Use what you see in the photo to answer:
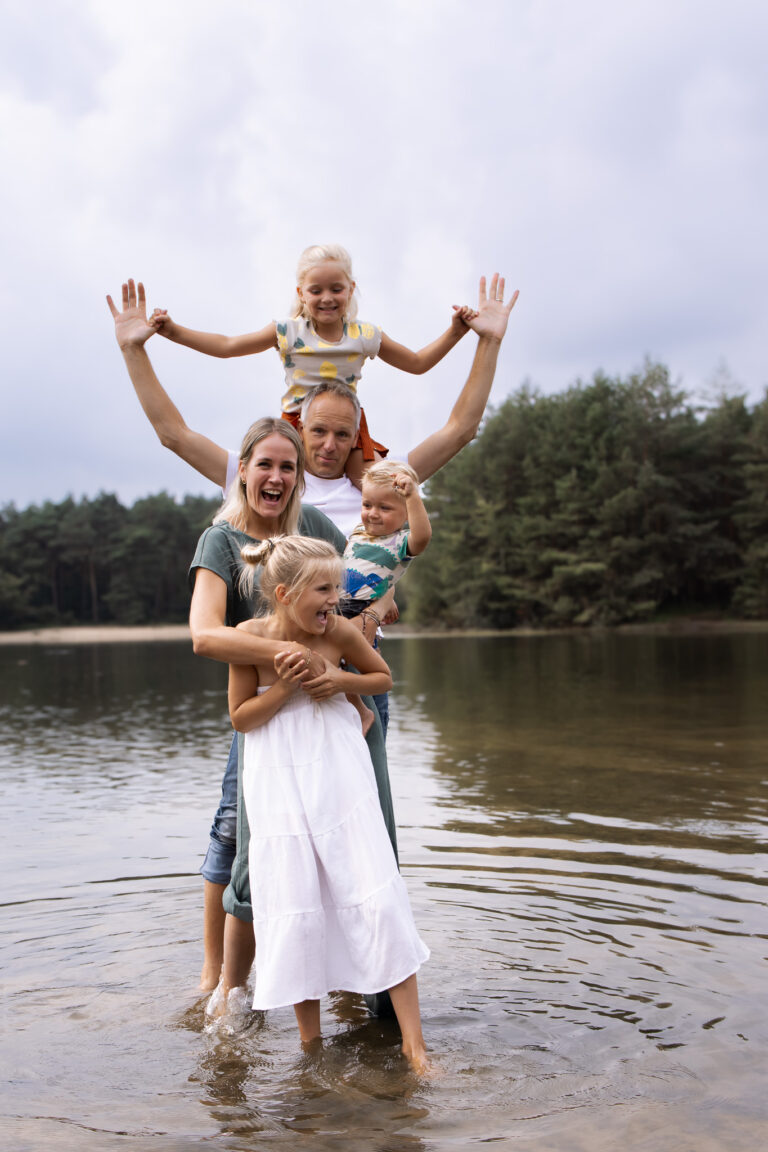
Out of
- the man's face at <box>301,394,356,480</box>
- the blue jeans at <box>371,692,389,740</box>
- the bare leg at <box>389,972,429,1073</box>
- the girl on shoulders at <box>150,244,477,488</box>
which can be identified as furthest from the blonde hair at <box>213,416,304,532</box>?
the bare leg at <box>389,972,429,1073</box>

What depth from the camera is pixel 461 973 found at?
4.17 m

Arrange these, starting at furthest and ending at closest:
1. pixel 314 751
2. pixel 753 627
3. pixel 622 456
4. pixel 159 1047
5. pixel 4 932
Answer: pixel 622 456 → pixel 753 627 → pixel 4 932 → pixel 159 1047 → pixel 314 751

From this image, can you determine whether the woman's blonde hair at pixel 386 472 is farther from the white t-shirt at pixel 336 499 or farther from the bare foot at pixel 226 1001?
the bare foot at pixel 226 1001

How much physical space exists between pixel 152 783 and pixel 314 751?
6195 millimetres

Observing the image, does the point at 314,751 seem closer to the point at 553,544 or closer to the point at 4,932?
the point at 4,932

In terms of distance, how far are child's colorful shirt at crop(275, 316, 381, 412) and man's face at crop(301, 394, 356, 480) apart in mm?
285

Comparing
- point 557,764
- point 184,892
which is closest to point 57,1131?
point 184,892

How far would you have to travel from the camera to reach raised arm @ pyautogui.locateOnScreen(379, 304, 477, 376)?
444 cm

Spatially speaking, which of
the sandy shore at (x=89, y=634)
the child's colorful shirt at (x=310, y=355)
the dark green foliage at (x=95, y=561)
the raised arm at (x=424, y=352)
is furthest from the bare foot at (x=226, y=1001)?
the dark green foliage at (x=95, y=561)

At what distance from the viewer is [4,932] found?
4.77 metres

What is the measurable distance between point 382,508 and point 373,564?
0.20 meters

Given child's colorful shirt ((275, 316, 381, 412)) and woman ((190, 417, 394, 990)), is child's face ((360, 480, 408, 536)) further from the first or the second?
child's colorful shirt ((275, 316, 381, 412))

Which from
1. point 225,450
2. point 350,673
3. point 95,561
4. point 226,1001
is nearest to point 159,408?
point 225,450

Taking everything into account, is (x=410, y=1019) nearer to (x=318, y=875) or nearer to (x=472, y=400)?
(x=318, y=875)
